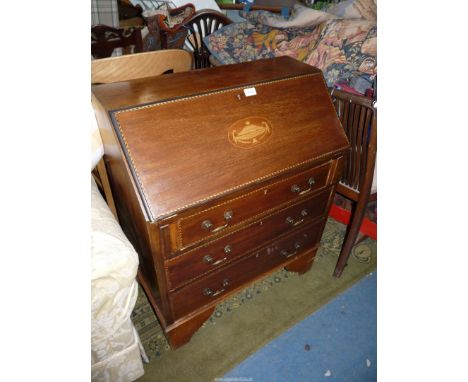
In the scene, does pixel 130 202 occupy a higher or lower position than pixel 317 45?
lower

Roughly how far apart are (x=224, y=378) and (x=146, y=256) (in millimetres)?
745

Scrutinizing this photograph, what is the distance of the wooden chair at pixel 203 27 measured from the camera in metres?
3.15

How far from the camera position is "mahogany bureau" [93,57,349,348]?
111 cm

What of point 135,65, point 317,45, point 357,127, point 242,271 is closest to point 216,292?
point 242,271

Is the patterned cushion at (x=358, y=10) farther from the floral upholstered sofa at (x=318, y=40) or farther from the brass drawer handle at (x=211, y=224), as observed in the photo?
the brass drawer handle at (x=211, y=224)

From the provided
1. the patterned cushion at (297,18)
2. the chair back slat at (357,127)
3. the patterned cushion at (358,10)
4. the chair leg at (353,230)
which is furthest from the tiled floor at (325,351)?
the patterned cushion at (297,18)

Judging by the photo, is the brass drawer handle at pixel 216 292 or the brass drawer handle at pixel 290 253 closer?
the brass drawer handle at pixel 216 292

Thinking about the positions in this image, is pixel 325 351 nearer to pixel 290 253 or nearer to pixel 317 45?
pixel 290 253

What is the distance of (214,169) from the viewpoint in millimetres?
1193

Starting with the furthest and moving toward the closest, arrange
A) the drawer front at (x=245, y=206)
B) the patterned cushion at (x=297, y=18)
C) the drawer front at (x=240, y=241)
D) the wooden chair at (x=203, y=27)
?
the wooden chair at (x=203, y=27)
the patterned cushion at (x=297, y=18)
the drawer front at (x=240, y=241)
the drawer front at (x=245, y=206)

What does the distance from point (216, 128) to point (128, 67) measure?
72 centimetres

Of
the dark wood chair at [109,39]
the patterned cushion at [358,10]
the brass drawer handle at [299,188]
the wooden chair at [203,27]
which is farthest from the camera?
the wooden chair at [203,27]

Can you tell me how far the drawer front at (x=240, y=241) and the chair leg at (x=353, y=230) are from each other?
0.78 feet

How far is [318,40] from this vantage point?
2477 mm
